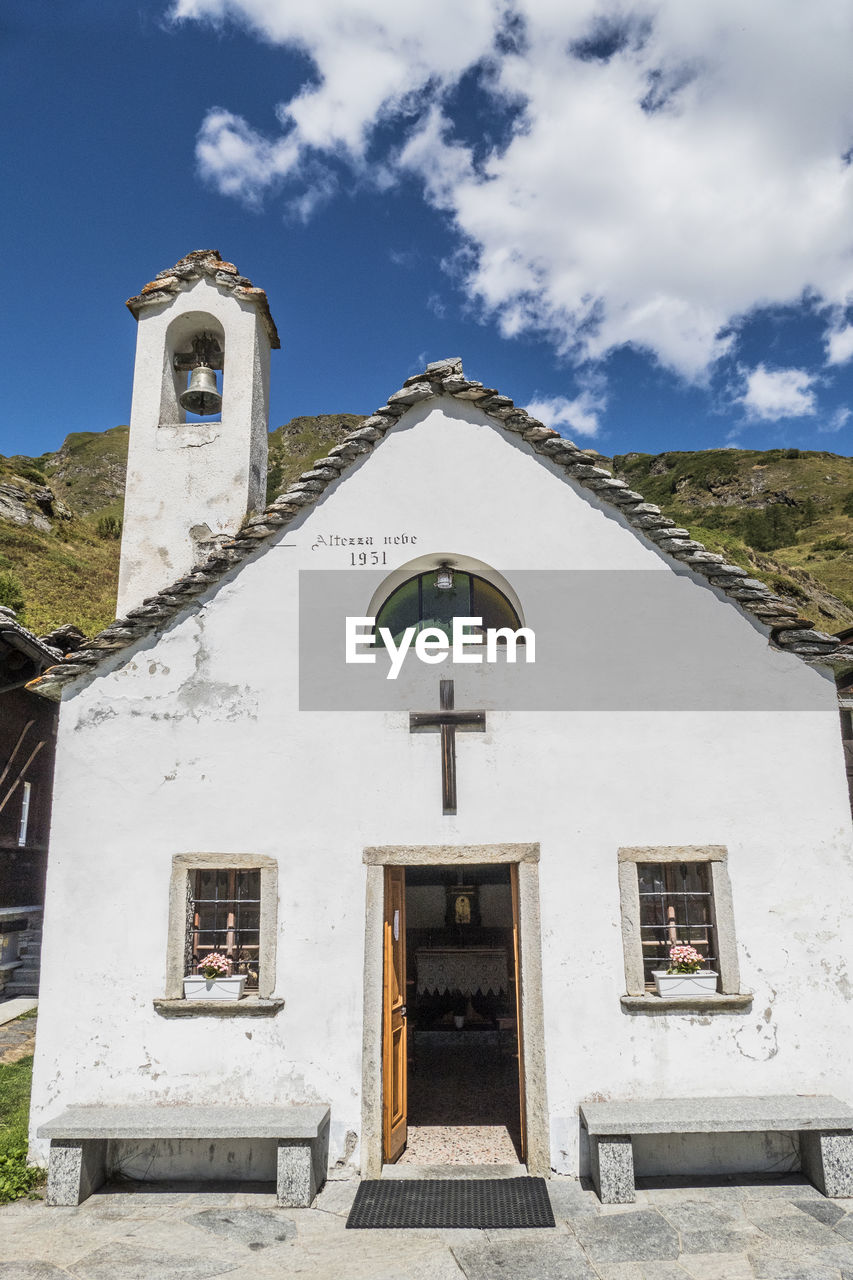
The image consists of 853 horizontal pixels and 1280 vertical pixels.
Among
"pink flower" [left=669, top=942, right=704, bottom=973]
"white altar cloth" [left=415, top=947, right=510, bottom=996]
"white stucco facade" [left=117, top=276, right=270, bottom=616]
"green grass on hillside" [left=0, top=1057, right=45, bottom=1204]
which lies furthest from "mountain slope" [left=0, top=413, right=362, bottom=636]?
"pink flower" [left=669, top=942, right=704, bottom=973]

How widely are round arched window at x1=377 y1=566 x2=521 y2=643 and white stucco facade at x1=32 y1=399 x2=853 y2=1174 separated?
32 centimetres

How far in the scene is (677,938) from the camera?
6801 millimetres

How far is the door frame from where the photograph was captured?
6246mm

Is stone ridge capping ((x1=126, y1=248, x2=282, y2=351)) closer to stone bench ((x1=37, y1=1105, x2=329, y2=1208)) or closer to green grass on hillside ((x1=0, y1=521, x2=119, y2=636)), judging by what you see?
stone bench ((x1=37, y1=1105, x2=329, y2=1208))

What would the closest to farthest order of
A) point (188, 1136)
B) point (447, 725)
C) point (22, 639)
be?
point (188, 1136)
point (447, 725)
point (22, 639)

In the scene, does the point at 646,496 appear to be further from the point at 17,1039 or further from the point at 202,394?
the point at 17,1039

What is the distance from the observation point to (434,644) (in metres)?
7.23

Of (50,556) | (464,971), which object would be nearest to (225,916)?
(464,971)

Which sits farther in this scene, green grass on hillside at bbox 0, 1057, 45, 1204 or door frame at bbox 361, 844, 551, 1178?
door frame at bbox 361, 844, 551, 1178

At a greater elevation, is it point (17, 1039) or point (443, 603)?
point (443, 603)

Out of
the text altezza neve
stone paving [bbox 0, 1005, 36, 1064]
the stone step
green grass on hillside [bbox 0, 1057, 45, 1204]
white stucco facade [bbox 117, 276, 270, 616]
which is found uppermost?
white stucco facade [bbox 117, 276, 270, 616]

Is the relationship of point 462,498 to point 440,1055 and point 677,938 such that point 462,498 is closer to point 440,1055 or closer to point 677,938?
point 677,938

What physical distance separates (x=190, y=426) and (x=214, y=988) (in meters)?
5.60

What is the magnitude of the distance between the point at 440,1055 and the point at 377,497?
760 cm
